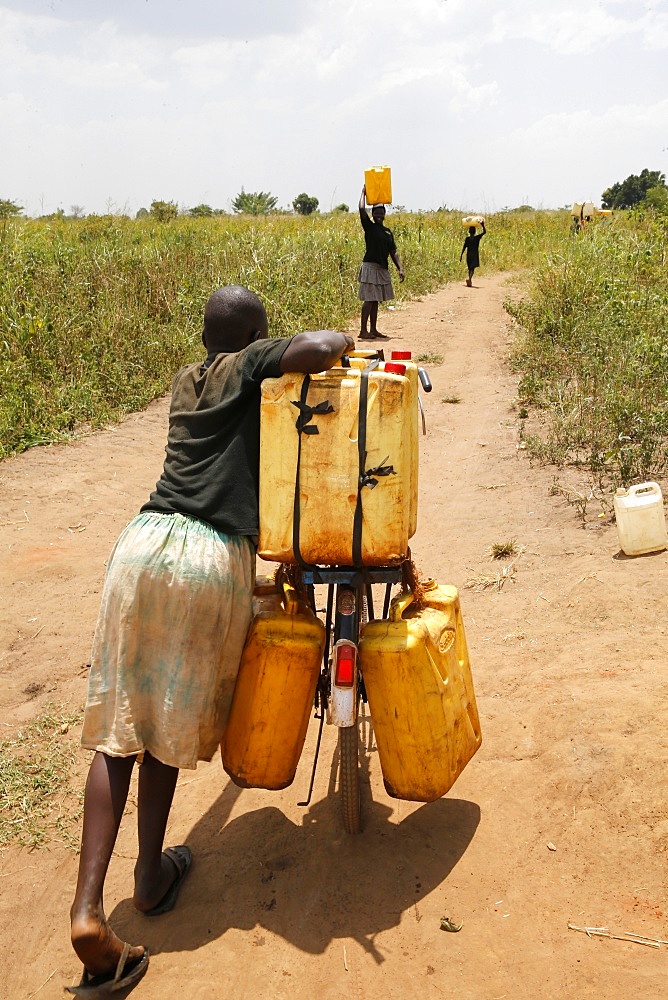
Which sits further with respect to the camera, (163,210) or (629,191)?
(629,191)

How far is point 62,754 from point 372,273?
317 inches

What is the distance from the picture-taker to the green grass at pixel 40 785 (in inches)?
114

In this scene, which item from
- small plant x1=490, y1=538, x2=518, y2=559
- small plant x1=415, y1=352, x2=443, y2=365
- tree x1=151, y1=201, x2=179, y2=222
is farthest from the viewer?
tree x1=151, y1=201, x2=179, y2=222

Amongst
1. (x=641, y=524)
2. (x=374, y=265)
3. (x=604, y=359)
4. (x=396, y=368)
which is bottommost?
(x=641, y=524)

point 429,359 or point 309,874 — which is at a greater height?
point 429,359

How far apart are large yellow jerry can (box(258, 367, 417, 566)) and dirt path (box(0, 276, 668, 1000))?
99 centimetres

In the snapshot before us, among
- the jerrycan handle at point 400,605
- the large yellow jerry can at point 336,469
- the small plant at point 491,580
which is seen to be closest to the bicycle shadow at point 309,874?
the jerrycan handle at point 400,605

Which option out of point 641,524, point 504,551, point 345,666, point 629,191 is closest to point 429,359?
point 504,551

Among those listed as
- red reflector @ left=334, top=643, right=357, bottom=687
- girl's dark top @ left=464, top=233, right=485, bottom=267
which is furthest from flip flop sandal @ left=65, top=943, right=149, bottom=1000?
girl's dark top @ left=464, top=233, right=485, bottom=267

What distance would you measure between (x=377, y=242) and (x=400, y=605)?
27.6 feet

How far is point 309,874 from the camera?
8.46 ft

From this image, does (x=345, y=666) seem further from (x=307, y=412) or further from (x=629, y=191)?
(x=629, y=191)

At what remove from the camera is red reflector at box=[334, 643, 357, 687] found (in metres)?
2.40

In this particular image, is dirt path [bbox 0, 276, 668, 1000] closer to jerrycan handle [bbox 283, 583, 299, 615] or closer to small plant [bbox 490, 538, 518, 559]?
small plant [bbox 490, 538, 518, 559]
